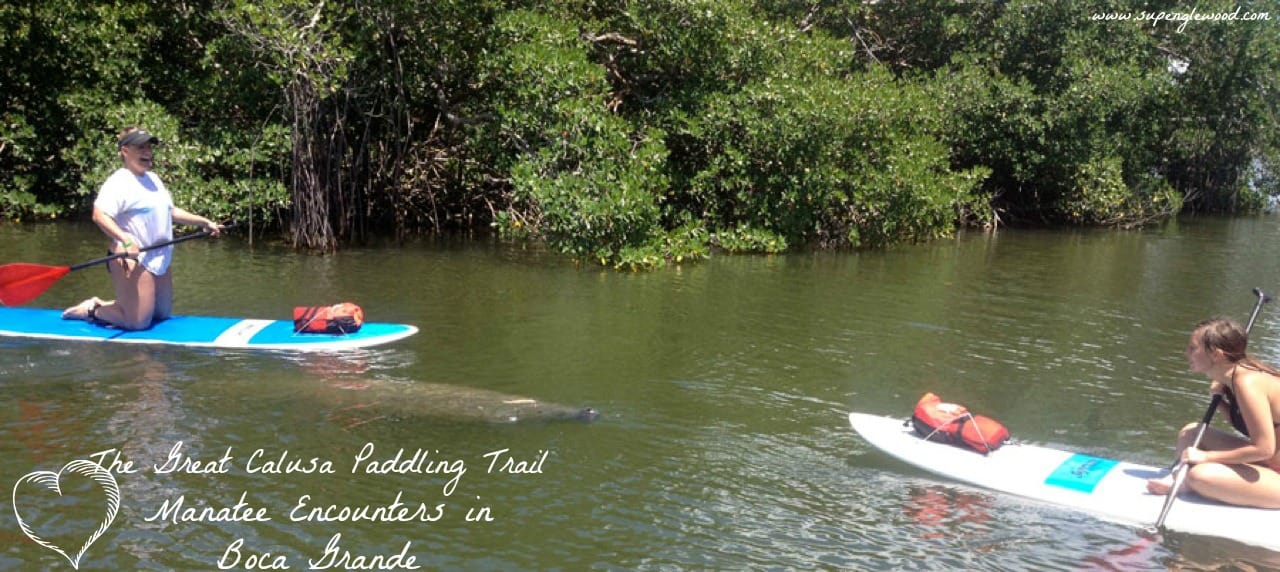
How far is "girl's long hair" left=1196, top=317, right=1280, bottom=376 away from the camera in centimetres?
486

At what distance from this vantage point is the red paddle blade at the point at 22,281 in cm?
778

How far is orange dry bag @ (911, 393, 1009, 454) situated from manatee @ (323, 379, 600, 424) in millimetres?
2023

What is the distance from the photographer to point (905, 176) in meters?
14.6

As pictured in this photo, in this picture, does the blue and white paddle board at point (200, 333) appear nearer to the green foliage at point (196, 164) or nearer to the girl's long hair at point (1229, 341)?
the green foliage at point (196, 164)

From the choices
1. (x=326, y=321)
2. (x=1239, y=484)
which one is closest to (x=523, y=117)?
(x=326, y=321)

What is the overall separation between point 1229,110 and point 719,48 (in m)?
13.8

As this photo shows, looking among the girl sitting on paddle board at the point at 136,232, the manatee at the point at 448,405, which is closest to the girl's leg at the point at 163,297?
the girl sitting on paddle board at the point at 136,232

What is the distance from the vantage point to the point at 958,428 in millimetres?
5719

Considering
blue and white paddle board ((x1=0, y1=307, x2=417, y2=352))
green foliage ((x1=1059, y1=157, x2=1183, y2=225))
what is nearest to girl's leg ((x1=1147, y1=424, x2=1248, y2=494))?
blue and white paddle board ((x1=0, y1=307, x2=417, y2=352))

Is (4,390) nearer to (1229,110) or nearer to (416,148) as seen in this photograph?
(416,148)

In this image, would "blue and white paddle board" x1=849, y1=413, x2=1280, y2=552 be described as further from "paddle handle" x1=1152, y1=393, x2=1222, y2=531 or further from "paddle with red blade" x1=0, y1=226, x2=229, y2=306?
"paddle with red blade" x1=0, y1=226, x2=229, y2=306

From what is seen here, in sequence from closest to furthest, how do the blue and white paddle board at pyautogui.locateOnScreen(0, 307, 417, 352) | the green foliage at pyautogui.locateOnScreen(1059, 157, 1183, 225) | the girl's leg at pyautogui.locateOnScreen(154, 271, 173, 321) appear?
the blue and white paddle board at pyautogui.locateOnScreen(0, 307, 417, 352) → the girl's leg at pyautogui.locateOnScreen(154, 271, 173, 321) → the green foliage at pyautogui.locateOnScreen(1059, 157, 1183, 225)

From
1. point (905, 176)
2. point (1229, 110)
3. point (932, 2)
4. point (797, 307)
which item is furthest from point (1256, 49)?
point (797, 307)

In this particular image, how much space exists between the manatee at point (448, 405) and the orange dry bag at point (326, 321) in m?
1.06
